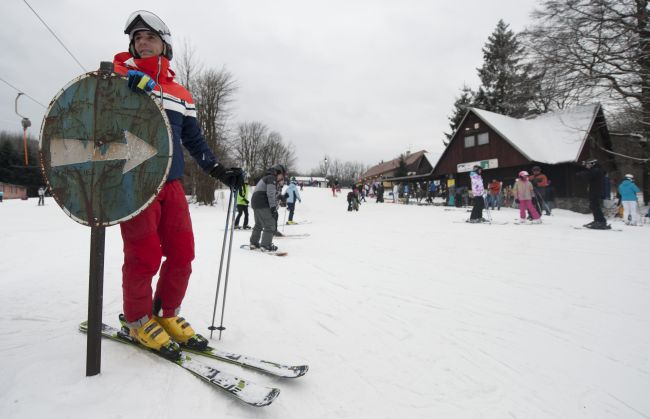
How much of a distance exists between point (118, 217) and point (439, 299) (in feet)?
10.4

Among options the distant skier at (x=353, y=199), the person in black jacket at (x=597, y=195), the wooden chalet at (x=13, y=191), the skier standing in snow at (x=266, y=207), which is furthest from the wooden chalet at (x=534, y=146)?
the wooden chalet at (x=13, y=191)

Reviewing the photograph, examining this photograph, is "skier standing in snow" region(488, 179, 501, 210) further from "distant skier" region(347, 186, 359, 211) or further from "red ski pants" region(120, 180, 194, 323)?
"red ski pants" region(120, 180, 194, 323)

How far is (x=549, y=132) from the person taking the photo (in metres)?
25.4

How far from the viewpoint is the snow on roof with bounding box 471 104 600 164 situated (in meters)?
22.9

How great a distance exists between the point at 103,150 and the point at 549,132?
30.4 m

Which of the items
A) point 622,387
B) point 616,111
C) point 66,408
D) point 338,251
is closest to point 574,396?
point 622,387

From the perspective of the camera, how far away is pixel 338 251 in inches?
271

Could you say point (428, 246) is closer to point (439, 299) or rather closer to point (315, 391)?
point (439, 299)

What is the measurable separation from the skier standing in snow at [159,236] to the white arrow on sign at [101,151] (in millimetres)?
216

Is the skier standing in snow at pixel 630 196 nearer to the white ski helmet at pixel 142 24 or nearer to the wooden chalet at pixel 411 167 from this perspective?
the white ski helmet at pixel 142 24

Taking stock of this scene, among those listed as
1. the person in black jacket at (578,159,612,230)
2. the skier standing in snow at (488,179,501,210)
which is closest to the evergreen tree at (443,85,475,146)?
the skier standing in snow at (488,179,501,210)

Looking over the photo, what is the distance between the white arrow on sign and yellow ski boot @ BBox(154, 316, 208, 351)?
1085mm

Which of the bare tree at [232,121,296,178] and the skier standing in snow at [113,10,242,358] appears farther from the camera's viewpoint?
the bare tree at [232,121,296,178]

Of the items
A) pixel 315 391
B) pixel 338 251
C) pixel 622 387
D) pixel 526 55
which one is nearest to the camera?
pixel 315 391
